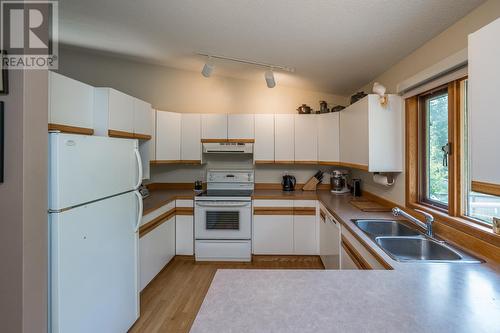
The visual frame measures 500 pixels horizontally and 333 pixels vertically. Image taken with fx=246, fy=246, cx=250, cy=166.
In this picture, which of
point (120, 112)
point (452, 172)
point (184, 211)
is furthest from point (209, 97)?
point (452, 172)

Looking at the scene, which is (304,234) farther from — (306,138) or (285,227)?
(306,138)

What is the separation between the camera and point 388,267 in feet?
4.05

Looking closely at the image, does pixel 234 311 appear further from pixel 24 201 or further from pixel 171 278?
pixel 171 278

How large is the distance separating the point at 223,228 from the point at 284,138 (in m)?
1.46

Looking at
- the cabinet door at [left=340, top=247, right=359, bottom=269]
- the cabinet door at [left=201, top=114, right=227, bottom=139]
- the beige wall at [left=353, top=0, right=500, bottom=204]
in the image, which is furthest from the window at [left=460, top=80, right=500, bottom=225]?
the cabinet door at [left=201, top=114, right=227, bottom=139]

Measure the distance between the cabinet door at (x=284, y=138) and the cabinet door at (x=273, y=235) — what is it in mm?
821

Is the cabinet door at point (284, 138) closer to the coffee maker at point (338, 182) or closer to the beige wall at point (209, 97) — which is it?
the beige wall at point (209, 97)

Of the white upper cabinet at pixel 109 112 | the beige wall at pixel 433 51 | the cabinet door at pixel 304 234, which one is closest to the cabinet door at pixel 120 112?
the white upper cabinet at pixel 109 112

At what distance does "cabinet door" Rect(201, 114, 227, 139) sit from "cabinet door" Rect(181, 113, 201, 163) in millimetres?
98

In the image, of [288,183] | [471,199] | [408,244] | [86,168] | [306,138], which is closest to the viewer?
[86,168]

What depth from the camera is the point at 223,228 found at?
3.12m

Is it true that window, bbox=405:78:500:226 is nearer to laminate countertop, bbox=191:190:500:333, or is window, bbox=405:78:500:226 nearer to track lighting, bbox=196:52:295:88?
laminate countertop, bbox=191:190:500:333

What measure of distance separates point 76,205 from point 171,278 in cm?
172

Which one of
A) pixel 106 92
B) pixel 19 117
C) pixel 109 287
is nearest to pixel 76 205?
pixel 19 117
